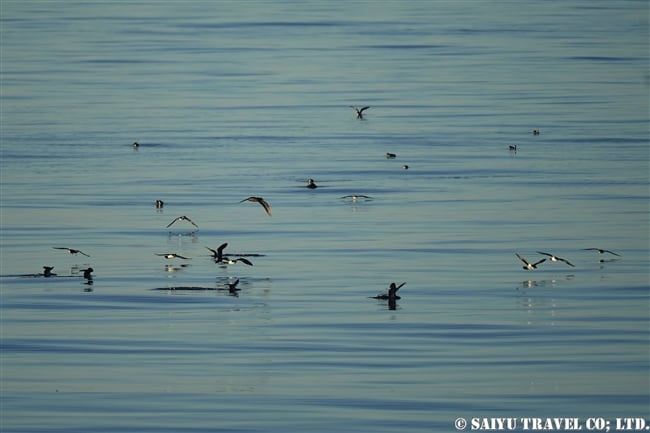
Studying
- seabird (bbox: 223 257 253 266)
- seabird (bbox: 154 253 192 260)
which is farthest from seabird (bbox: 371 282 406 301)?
seabird (bbox: 154 253 192 260)

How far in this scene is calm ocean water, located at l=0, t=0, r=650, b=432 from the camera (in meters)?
17.0

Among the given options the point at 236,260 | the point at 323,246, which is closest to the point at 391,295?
the point at 236,260

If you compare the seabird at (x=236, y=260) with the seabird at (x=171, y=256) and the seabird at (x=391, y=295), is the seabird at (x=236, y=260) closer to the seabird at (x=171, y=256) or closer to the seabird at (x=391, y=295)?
the seabird at (x=171, y=256)

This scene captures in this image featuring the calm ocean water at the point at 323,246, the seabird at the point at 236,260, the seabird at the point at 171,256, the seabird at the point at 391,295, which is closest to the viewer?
the calm ocean water at the point at 323,246

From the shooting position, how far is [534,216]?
27953 mm

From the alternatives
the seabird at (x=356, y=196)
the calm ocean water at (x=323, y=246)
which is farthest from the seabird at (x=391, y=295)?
the seabird at (x=356, y=196)

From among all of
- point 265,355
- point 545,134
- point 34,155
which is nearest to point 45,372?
point 265,355

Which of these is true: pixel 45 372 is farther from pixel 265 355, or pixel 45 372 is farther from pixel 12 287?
pixel 12 287

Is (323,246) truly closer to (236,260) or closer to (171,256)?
(236,260)

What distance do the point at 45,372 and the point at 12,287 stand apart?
4820 mm

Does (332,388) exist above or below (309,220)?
below

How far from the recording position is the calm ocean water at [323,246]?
17.0 meters

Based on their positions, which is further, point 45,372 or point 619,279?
point 619,279

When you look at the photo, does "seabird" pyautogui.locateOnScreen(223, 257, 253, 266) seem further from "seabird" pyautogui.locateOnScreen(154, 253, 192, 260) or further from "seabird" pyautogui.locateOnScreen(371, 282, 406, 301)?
"seabird" pyautogui.locateOnScreen(371, 282, 406, 301)
